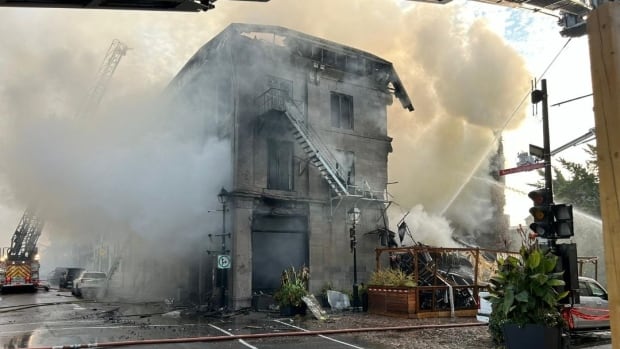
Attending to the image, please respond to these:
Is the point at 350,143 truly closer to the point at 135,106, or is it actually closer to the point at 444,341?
the point at 135,106

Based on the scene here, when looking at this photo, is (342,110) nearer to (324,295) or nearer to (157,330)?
(324,295)

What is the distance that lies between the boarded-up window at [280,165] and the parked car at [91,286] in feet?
41.8

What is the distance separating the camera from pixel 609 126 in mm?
3039

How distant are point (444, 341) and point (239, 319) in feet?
21.0

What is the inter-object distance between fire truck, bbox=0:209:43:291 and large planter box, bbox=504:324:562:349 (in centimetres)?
2817

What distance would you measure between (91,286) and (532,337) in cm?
2437

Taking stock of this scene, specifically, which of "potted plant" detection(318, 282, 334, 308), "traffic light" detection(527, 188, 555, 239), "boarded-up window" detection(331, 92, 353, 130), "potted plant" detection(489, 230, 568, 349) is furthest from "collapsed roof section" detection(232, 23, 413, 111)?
"potted plant" detection(489, 230, 568, 349)

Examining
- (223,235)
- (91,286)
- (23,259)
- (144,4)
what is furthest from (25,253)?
(144,4)

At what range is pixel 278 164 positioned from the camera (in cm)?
1911

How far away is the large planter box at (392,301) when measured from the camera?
14.8 meters

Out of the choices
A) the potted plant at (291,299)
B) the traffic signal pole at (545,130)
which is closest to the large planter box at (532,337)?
the traffic signal pole at (545,130)

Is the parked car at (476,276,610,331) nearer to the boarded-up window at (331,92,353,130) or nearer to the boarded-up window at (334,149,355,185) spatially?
the boarded-up window at (334,149,355,185)

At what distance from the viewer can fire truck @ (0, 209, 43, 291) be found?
2966 centimetres

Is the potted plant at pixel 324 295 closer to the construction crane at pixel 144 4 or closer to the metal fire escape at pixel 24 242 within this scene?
the construction crane at pixel 144 4
